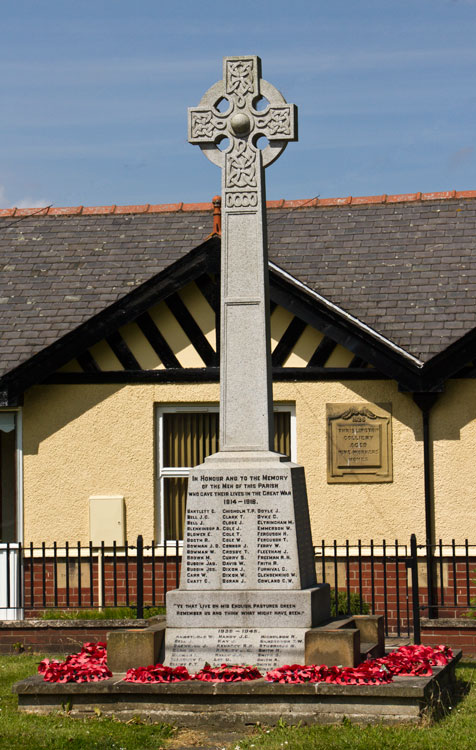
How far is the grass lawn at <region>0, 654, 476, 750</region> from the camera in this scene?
7.55 meters

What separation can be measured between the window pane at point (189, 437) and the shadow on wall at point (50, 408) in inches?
36.9

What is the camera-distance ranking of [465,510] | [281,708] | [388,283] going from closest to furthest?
[281,708], [465,510], [388,283]

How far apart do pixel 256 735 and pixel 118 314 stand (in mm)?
6863

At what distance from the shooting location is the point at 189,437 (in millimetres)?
14336

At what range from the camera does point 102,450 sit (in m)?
14.2

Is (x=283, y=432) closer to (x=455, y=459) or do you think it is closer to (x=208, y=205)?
(x=455, y=459)

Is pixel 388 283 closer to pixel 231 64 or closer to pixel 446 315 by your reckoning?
pixel 446 315

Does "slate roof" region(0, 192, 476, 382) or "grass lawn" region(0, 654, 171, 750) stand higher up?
"slate roof" region(0, 192, 476, 382)

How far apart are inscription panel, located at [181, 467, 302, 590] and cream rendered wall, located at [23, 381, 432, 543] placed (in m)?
4.62

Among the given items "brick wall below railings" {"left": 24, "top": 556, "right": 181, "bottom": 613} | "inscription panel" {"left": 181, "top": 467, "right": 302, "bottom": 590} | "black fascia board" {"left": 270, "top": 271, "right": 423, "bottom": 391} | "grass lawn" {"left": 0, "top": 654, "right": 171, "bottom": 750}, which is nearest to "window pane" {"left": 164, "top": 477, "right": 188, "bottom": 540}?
"brick wall below railings" {"left": 24, "top": 556, "right": 181, "bottom": 613}

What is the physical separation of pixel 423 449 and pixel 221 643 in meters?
5.13

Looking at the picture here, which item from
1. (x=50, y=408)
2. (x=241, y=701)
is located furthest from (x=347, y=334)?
(x=241, y=701)

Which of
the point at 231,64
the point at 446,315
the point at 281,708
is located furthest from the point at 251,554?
the point at 446,315

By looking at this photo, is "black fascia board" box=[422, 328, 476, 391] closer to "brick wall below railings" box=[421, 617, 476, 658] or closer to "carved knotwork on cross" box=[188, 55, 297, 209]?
"brick wall below railings" box=[421, 617, 476, 658]
